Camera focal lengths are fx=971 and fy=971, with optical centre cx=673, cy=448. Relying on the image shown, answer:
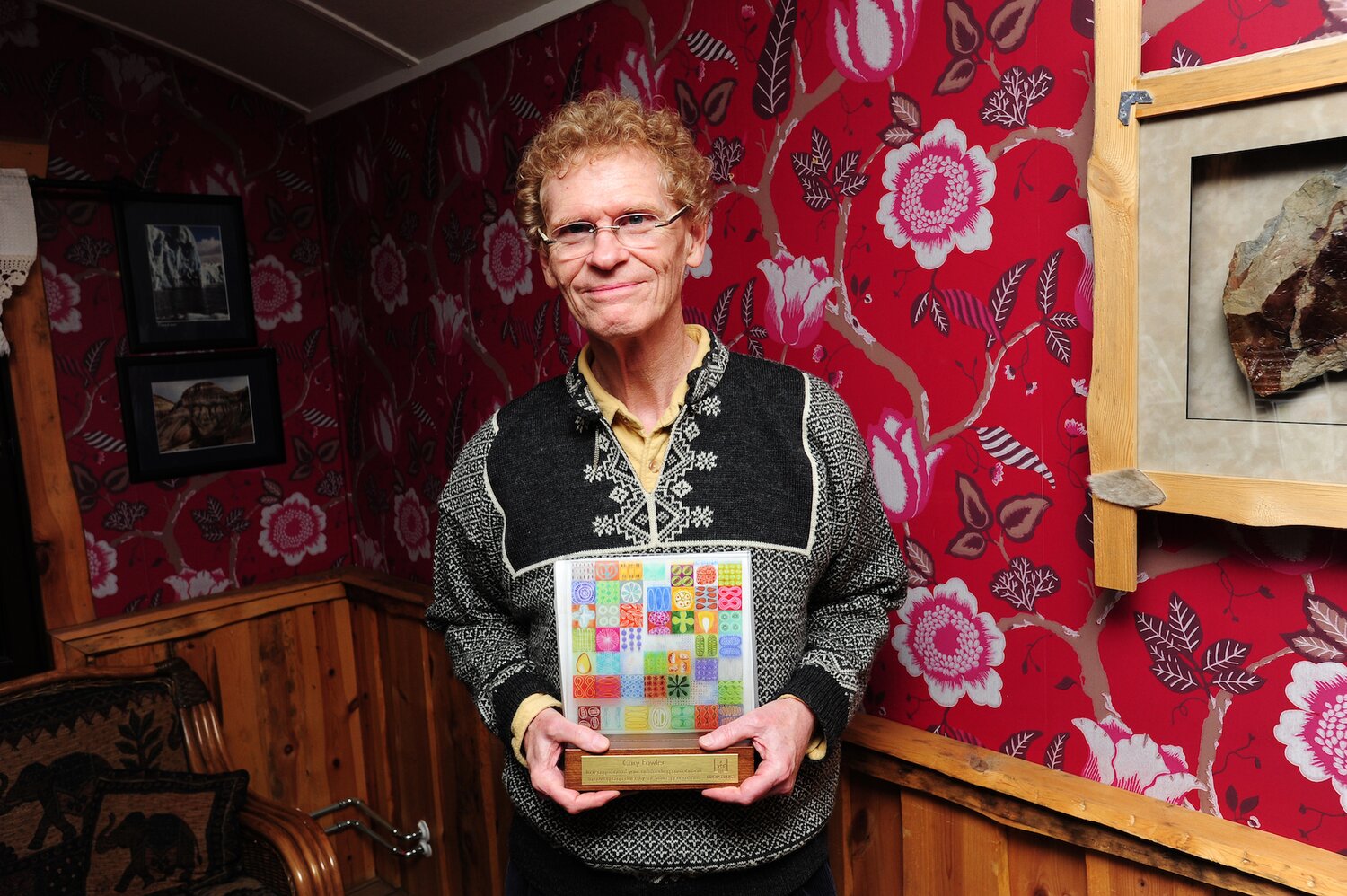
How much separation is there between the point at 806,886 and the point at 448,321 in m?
1.69

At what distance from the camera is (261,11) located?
222 cm

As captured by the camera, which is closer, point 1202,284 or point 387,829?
point 1202,284

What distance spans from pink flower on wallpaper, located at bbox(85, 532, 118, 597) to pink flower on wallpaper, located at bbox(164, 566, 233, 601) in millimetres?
136

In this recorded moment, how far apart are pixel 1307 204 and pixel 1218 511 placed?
35 centimetres

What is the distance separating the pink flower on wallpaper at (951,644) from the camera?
148 cm

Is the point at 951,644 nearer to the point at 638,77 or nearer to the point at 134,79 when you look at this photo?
the point at 638,77

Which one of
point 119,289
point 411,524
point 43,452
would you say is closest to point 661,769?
point 411,524

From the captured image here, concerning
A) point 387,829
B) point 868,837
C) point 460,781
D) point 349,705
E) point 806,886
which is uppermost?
point 806,886

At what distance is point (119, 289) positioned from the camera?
8.28ft

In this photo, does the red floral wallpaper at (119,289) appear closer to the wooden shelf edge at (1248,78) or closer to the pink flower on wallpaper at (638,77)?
the pink flower on wallpaper at (638,77)

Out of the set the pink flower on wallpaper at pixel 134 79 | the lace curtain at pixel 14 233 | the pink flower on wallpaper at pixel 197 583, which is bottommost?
the pink flower on wallpaper at pixel 197 583

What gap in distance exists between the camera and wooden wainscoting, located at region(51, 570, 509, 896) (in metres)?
2.54

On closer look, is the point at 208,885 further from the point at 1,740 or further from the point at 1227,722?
the point at 1227,722

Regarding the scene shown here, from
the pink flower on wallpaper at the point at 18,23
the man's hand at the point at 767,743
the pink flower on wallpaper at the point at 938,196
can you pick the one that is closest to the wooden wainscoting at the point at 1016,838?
the man's hand at the point at 767,743
